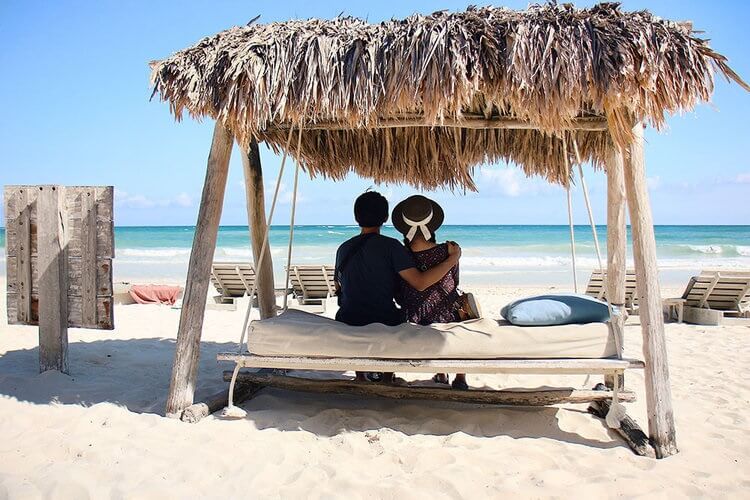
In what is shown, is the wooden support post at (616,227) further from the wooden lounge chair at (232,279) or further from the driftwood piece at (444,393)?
the wooden lounge chair at (232,279)

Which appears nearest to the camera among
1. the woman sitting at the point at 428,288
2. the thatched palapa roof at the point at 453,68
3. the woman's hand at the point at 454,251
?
the thatched palapa roof at the point at 453,68

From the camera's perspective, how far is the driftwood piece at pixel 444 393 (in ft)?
11.9

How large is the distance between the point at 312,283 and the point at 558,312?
5.50 metres

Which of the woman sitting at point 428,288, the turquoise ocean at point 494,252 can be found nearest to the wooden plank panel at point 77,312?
the woman sitting at point 428,288

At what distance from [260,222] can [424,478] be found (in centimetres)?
227

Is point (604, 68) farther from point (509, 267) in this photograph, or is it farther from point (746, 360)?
point (509, 267)

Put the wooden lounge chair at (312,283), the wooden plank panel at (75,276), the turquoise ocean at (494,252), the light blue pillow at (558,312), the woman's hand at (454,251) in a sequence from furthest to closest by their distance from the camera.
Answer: the turquoise ocean at (494,252) < the wooden lounge chair at (312,283) < the wooden plank panel at (75,276) < the woman's hand at (454,251) < the light blue pillow at (558,312)

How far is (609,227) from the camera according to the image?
4.19 metres

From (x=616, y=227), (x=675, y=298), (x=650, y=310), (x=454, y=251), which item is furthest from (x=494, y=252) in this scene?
(x=650, y=310)

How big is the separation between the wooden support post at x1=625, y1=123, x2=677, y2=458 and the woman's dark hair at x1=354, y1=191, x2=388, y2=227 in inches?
56.5

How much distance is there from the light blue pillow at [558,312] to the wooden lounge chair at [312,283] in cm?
507

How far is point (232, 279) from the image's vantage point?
838cm

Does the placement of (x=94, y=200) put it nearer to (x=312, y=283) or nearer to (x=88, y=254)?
(x=88, y=254)

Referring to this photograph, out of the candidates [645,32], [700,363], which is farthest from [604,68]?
[700,363]
